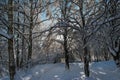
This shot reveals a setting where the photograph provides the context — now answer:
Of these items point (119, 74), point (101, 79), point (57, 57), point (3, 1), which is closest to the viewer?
point (3, 1)

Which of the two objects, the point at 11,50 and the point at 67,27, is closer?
the point at 11,50

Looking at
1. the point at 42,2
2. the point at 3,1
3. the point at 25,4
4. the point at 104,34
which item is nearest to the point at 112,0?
the point at 104,34

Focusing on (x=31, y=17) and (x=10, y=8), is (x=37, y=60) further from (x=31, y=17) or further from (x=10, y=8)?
(x=10, y=8)

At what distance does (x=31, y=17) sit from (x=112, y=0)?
36.6ft

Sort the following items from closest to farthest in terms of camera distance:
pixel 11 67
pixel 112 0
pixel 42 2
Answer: pixel 112 0
pixel 11 67
pixel 42 2

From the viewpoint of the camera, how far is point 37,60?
19109mm

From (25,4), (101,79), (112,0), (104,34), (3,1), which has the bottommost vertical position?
(101,79)

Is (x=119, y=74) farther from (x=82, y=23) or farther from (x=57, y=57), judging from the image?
(x=57, y=57)

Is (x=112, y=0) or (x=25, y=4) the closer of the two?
(x=112, y=0)

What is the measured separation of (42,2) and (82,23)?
18.8ft

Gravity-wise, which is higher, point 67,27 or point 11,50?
point 67,27

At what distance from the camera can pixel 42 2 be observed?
1892cm

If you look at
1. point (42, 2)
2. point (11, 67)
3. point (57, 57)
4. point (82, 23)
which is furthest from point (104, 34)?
point (57, 57)

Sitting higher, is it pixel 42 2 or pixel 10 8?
pixel 42 2
